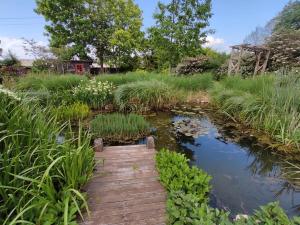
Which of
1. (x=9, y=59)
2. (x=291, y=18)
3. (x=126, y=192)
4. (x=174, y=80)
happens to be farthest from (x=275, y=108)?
(x=291, y=18)

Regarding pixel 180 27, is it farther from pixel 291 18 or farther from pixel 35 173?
pixel 291 18

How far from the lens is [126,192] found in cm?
254

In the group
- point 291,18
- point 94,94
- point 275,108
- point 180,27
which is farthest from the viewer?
point 291,18

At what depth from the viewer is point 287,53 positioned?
11.3 meters

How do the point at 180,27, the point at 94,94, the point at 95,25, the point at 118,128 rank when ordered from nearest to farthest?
the point at 118,128, the point at 94,94, the point at 180,27, the point at 95,25

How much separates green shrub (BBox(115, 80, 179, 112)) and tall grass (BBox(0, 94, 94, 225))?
198 inches

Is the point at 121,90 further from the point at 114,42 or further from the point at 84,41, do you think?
the point at 84,41

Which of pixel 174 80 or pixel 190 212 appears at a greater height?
pixel 174 80

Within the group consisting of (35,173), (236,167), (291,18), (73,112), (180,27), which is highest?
(291,18)

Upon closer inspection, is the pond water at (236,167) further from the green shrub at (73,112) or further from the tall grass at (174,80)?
the tall grass at (174,80)

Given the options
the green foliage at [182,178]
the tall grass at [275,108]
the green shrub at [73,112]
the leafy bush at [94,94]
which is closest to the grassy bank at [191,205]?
the green foliage at [182,178]

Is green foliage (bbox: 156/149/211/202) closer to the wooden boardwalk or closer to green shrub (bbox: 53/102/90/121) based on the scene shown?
the wooden boardwalk

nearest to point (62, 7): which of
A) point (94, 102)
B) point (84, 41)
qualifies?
point (84, 41)

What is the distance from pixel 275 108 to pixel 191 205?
431 centimetres
